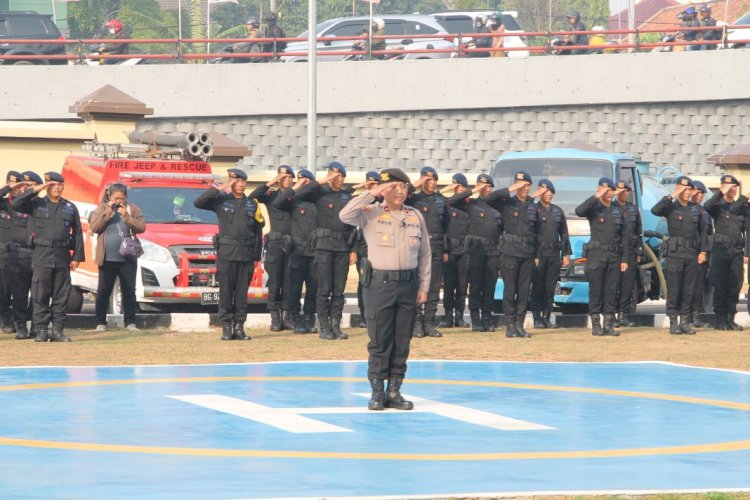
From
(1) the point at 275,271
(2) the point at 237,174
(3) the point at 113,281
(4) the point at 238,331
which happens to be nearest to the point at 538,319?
(1) the point at 275,271

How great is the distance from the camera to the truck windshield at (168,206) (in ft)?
68.5

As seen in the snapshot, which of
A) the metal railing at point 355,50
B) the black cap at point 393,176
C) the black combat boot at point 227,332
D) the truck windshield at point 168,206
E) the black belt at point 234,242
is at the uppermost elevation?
the metal railing at point 355,50

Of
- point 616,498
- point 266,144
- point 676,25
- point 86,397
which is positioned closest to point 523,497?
point 616,498

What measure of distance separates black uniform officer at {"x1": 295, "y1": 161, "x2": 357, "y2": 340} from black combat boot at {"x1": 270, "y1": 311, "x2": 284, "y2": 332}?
939mm

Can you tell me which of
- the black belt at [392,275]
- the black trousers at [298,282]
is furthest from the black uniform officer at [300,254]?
the black belt at [392,275]

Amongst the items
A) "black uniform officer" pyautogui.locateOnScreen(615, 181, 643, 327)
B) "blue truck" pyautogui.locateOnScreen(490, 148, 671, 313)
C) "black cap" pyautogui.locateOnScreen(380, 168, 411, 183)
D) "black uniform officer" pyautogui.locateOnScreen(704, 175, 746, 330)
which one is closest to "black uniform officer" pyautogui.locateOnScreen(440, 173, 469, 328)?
"blue truck" pyautogui.locateOnScreen(490, 148, 671, 313)

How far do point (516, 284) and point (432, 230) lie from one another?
122cm

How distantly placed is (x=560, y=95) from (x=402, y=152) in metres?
3.81

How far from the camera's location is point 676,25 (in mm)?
38594

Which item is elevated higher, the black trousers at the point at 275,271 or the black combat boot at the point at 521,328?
the black trousers at the point at 275,271

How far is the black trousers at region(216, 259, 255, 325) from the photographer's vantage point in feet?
58.7

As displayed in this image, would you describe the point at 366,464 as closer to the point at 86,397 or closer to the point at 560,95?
the point at 86,397

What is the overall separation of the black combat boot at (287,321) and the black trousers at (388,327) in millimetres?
6465

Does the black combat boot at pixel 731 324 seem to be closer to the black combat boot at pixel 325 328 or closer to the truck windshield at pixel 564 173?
the truck windshield at pixel 564 173
